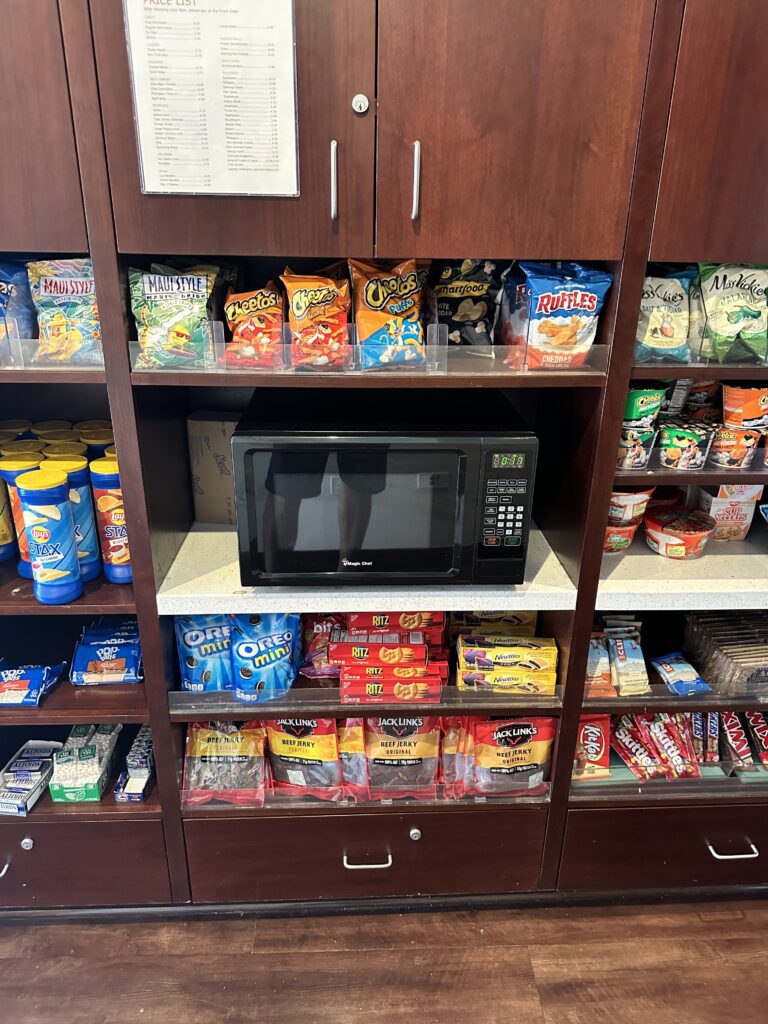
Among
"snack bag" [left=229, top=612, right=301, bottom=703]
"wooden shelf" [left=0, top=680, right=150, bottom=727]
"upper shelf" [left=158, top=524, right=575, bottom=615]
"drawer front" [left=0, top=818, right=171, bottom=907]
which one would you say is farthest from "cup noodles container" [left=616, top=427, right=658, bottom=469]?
"drawer front" [left=0, top=818, right=171, bottom=907]

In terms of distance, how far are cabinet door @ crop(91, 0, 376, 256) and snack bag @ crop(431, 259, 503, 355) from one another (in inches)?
9.4

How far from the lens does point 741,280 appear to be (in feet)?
4.33

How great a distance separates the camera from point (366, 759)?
1646 millimetres

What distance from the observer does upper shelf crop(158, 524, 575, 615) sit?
1.42 metres

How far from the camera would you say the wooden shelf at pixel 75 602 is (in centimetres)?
140

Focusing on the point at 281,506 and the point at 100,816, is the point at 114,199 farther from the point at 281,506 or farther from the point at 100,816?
the point at 100,816

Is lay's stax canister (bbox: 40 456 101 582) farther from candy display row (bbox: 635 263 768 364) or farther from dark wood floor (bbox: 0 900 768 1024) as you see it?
candy display row (bbox: 635 263 768 364)

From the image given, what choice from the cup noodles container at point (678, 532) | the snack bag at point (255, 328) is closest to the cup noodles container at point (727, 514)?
the cup noodles container at point (678, 532)

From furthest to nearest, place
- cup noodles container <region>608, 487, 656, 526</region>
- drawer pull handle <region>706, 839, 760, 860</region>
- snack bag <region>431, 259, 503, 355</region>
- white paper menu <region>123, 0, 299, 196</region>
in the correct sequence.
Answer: drawer pull handle <region>706, 839, 760, 860</region> → cup noodles container <region>608, 487, 656, 526</region> → snack bag <region>431, 259, 503, 355</region> → white paper menu <region>123, 0, 299, 196</region>

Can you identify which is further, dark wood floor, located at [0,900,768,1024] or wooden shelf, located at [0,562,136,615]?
dark wood floor, located at [0,900,768,1024]

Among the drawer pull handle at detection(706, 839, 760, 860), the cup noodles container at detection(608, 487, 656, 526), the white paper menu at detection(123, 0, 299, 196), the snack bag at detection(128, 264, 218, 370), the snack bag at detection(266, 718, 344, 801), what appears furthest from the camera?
the drawer pull handle at detection(706, 839, 760, 860)

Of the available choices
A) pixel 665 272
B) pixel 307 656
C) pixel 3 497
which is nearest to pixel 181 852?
pixel 307 656

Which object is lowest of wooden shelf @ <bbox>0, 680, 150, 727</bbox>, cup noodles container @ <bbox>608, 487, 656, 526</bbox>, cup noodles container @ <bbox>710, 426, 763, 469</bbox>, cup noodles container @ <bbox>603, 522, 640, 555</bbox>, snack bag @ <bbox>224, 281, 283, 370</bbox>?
wooden shelf @ <bbox>0, 680, 150, 727</bbox>

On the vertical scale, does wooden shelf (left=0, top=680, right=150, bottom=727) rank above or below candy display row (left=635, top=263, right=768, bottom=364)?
below
